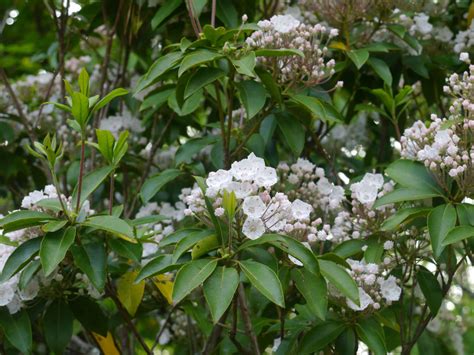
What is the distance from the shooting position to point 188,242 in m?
2.14

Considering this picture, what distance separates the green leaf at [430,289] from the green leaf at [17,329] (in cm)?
119

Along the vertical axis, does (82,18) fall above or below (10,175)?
above

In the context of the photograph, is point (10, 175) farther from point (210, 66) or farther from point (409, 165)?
point (409, 165)

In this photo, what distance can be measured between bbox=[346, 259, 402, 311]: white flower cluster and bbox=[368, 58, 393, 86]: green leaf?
922 millimetres

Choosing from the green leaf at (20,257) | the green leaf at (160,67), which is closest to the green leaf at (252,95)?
the green leaf at (160,67)

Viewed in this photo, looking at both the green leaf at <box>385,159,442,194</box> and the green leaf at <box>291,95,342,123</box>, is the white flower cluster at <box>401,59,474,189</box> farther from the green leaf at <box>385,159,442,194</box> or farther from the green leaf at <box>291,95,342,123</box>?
the green leaf at <box>291,95,342,123</box>

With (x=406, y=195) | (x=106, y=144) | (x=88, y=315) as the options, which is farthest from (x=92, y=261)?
(x=406, y=195)

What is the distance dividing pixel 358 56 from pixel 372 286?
3.43ft

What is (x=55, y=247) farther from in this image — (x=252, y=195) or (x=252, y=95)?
(x=252, y=95)

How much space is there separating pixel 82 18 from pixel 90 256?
1909mm

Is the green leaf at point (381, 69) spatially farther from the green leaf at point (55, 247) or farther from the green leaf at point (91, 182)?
the green leaf at point (55, 247)

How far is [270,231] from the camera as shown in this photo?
7.15ft

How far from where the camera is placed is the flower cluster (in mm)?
2352

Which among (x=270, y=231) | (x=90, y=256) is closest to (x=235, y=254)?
(x=270, y=231)
